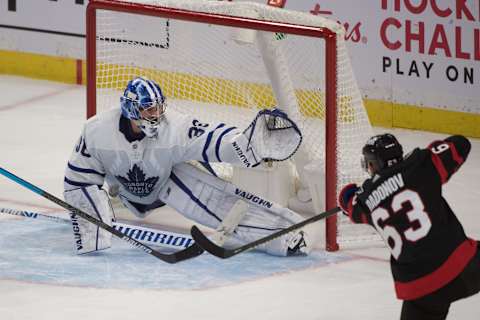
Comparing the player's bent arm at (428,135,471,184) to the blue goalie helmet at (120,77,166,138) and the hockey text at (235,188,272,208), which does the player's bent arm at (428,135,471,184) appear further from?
the hockey text at (235,188,272,208)

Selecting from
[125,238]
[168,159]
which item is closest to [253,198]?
[168,159]

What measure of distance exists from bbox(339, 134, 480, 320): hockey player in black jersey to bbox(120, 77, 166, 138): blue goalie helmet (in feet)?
5.39

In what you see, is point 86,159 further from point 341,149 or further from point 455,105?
point 455,105

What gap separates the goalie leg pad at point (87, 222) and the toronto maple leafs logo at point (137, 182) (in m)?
0.11

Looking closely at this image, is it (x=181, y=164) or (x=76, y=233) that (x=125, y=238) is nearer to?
(x=76, y=233)

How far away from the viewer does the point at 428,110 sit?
786 centimetres

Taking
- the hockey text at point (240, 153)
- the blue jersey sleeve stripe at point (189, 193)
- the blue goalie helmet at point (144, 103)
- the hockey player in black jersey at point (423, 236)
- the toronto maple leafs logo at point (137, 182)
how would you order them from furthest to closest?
the blue jersey sleeve stripe at point (189, 193) < the toronto maple leafs logo at point (137, 182) < the hockey text at point (240, 153) < the blue goalie helmet at point (144, 103) < the hockey player in black jersey at point (423, 236)

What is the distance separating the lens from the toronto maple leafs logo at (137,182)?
229 inches

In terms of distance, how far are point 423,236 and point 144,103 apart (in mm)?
1834

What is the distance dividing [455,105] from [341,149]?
6.32 ft

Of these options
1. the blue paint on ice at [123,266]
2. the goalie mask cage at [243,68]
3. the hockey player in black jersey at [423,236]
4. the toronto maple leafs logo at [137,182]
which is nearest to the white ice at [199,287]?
the blue paint on ice at [123,266]

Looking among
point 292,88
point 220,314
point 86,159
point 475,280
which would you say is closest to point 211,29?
point 292,88

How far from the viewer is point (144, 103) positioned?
5.56 meters

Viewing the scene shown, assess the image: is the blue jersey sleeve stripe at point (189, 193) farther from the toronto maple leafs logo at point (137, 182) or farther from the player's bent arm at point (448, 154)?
the player's bent arm at point (448, 154)
